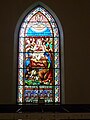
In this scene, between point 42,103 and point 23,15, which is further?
point 23,15

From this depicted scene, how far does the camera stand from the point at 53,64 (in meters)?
7.99

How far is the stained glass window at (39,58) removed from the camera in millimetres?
7754

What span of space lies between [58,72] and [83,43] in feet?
3.68

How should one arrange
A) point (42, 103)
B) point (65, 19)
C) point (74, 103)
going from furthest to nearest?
1. point (65, 19)
2. point (74, 103)
3. point (42, 103)

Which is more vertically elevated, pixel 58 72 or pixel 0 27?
pixel 0 27

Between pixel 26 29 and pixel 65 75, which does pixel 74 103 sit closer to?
pixel 65 75

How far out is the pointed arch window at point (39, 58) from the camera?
7.75 metres

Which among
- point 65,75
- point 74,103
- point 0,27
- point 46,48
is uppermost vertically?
point 0,27

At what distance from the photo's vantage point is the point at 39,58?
26.5 feet

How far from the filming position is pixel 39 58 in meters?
8.06

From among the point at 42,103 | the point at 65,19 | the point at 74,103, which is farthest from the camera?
the point at 65,19

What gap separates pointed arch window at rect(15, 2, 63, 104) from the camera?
7752mm

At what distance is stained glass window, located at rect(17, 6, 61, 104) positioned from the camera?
7.75m

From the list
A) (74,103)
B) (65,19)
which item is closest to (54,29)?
(65,19)
